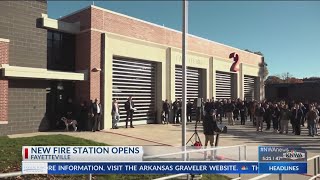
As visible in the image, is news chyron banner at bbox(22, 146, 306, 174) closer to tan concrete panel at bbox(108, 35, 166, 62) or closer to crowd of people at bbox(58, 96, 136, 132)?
crowd of people at bbox(58, 96, 136, 132)

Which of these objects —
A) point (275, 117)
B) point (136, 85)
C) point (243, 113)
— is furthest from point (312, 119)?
point (136, 85)

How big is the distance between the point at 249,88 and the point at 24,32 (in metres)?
28.2

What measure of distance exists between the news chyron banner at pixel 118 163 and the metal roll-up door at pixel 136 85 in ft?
52.0

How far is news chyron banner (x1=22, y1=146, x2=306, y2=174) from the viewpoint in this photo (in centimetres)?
519

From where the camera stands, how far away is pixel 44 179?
812cm

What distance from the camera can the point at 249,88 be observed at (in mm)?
40125

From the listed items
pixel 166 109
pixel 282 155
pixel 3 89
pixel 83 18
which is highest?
pixel 83 18

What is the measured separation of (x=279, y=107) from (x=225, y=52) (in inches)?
528

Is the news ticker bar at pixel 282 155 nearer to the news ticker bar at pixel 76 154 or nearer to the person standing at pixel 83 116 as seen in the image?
the news ticker bar at pixel 76 154

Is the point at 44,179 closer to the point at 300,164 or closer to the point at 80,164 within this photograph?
the point at 80,164

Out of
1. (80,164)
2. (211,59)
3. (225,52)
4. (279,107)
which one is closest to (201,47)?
(211,59)

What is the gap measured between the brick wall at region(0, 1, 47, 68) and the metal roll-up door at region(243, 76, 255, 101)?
25.5m

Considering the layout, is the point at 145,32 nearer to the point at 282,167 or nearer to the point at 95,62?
the point at 95,62

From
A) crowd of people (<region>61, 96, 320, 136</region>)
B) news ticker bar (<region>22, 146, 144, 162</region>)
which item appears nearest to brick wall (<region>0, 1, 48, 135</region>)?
A: crowd of people (<region>61, 96, 320, 136</region>)
